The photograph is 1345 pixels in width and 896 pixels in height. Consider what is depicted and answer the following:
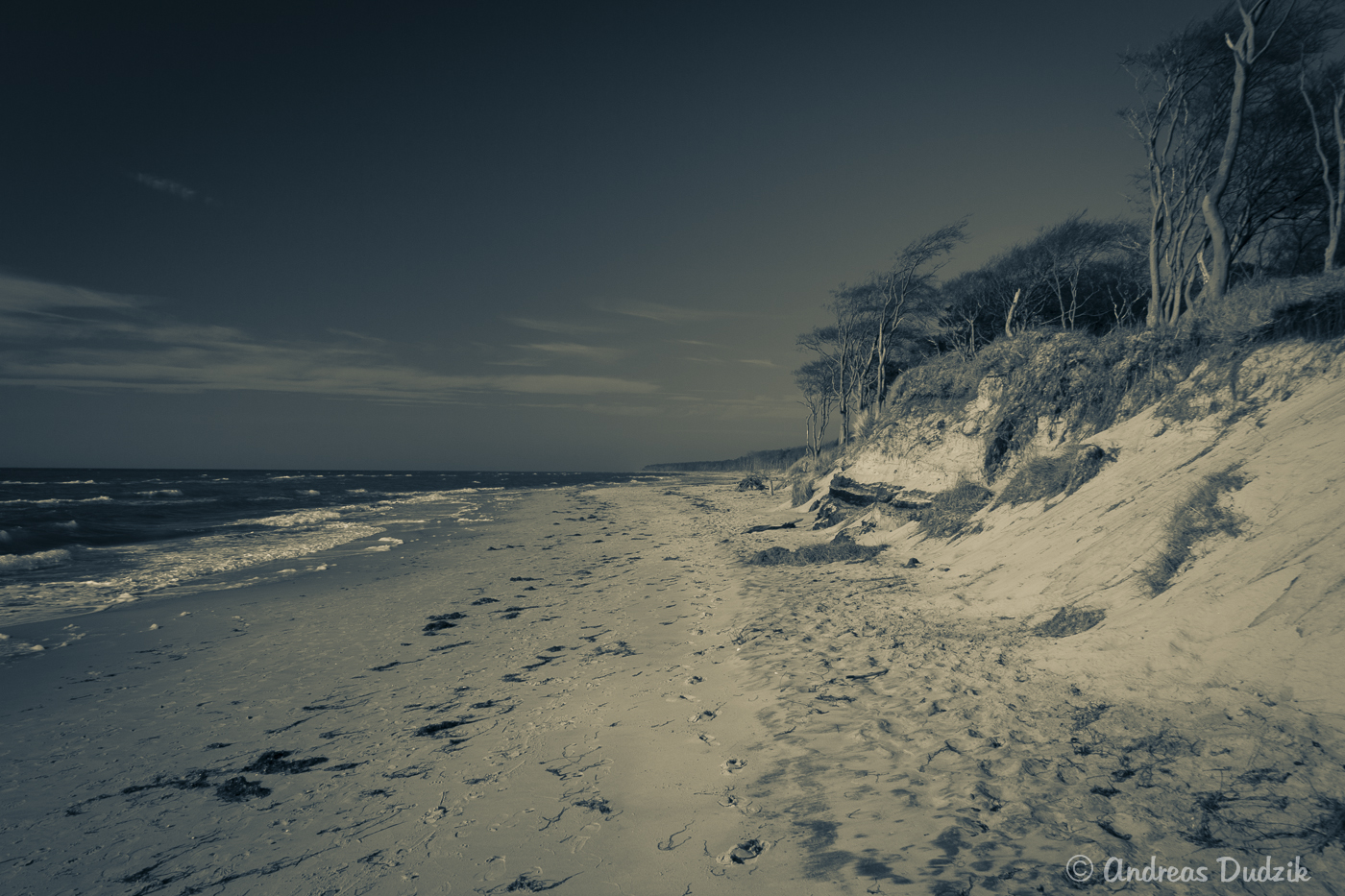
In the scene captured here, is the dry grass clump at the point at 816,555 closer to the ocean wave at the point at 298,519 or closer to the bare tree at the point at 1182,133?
the bare tree at the point at 1182,133

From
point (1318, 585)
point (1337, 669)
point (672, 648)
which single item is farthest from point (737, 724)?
point (1318, 585)

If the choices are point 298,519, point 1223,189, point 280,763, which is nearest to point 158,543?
point 298,519

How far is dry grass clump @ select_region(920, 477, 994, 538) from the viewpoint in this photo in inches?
427

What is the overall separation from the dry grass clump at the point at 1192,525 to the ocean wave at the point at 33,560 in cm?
2249

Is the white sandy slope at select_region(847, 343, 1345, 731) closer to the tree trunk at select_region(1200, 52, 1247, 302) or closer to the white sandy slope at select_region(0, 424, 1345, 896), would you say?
the white sandy slope at select_region(0, 424, 1345, 896)

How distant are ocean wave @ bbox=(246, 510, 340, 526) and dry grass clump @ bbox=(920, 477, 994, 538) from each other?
23638mm

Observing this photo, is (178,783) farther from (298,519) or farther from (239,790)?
(298,519)

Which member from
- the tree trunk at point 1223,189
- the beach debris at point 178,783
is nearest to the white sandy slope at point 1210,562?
the tree trunk at point 1223,189

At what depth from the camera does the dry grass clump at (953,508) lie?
10.8 meters

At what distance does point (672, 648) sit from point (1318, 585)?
5.79m

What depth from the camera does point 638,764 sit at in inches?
162

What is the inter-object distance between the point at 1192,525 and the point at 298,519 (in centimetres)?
2961

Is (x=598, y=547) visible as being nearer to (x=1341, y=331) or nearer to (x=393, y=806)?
(x=393, y=806)

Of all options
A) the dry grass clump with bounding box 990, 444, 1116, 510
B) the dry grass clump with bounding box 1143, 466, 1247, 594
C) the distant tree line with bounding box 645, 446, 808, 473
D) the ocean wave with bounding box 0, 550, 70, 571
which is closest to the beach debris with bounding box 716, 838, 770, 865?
the dry grass clump with bounding box 1143, 466, 1247, 594
